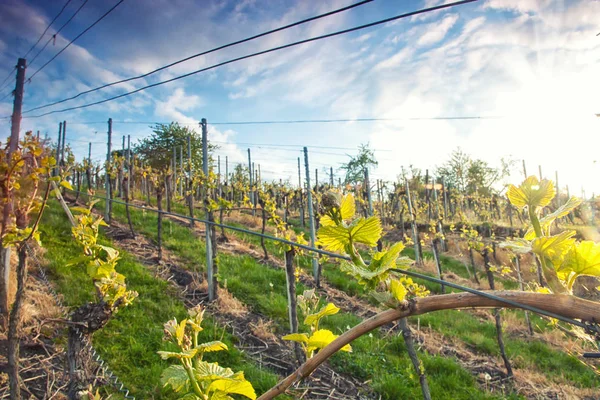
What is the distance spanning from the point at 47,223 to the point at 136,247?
8.61 feet

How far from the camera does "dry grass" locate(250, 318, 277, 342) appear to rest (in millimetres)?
5742

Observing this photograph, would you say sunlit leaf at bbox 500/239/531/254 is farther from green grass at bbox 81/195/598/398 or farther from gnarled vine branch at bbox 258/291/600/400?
green grass at bbox 81/195/598/398

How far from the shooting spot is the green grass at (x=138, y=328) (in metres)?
4.19

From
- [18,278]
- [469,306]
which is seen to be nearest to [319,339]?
[469,306]

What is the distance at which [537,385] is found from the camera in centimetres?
573

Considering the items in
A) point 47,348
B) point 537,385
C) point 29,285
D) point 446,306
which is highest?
point 446,306

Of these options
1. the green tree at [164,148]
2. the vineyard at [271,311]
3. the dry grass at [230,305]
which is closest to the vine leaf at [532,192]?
the vineyard at [271,311]

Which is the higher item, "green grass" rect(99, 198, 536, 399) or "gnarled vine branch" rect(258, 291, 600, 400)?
"gnarled vine branch" rect(258, 291, 600, 400)

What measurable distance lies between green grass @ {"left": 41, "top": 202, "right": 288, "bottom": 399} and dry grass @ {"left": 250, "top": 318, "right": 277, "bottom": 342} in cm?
49

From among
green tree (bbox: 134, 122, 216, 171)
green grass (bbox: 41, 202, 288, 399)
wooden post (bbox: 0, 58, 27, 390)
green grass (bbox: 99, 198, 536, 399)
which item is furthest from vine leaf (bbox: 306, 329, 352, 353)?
green tree (bbox: 134, 122, 216, 171)

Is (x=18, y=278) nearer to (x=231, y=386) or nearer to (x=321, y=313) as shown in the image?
(x=231, y=386)

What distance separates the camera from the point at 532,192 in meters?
0.49

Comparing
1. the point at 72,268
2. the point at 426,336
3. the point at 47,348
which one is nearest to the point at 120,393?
the point at 47,348

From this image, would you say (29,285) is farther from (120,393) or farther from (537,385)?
(537,385)
